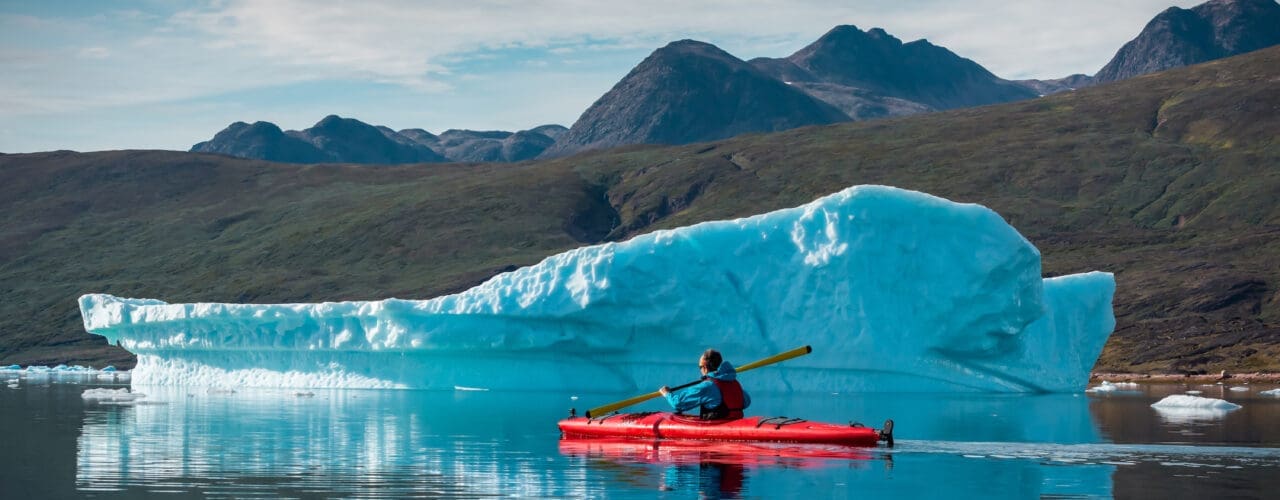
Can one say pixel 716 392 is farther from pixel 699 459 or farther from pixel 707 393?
pixel 699 459

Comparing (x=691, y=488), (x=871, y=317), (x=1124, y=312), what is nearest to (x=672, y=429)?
(x=691, y=488)

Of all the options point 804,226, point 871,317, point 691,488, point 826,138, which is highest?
point 826,138

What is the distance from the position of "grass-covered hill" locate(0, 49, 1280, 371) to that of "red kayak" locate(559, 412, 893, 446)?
5675cm

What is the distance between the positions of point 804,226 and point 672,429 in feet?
55.2

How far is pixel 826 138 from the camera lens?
138625 millimetres

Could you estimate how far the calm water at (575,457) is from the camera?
53.8 feet

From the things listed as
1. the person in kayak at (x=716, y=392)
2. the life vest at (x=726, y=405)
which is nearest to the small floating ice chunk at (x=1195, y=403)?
the person in kayak at (x=716, y=392)

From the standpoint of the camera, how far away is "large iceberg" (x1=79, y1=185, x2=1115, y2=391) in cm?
3709

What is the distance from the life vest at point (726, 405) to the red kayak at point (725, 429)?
19cm

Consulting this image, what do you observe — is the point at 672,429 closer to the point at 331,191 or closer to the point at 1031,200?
the point at 1031,200

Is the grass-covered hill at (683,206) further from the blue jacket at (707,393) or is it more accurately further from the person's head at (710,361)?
the person's head at (710,361)

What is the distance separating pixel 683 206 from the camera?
12625cm

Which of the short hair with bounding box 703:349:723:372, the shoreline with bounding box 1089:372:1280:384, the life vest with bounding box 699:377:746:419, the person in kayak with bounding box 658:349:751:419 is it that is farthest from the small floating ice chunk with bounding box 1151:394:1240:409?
the shoreline with bounding box 1089:372:1280:384

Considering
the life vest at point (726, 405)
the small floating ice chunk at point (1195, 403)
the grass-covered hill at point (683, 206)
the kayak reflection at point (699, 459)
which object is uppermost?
the grass-covered hill at point (683, 206)
